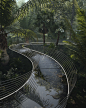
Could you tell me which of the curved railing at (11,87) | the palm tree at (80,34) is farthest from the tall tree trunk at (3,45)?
the palm tree at (80,34)

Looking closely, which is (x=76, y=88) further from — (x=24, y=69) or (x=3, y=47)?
(x=3, y=47)

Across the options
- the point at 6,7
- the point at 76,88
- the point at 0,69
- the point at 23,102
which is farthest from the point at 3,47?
the point at 76,88

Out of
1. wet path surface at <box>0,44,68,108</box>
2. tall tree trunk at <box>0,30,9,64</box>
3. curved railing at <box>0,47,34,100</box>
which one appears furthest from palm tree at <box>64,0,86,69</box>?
tall tree trunk at <box>0,30,9,64</box>

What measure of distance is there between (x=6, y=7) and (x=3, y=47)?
156 inches

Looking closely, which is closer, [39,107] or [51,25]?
[39,107]

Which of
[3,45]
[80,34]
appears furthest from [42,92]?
[3,45]

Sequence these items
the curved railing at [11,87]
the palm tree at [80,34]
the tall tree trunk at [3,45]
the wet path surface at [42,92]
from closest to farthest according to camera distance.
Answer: the curved railing at [11,87], the wet path surface at [42,92], the palm tree at [80,34], the tall tree trunk at [3,45]

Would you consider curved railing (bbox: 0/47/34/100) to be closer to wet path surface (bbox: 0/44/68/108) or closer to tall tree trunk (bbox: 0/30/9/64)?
wet path surface (bbox: 0/44/68/108)

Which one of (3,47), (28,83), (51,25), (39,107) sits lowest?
(39,107)

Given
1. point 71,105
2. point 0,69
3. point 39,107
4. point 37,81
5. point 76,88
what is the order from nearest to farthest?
point 39,107
point 71,105
point 37,81
point 76,88
point 0,69

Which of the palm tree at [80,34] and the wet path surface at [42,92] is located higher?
the palm tree at [80,34]

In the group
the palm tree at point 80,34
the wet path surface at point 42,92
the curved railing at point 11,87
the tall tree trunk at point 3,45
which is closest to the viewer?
the curved railing at point 11,87

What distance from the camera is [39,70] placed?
26.4 ft

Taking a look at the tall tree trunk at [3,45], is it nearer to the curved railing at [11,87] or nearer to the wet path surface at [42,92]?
the curved railing at [11,87]
